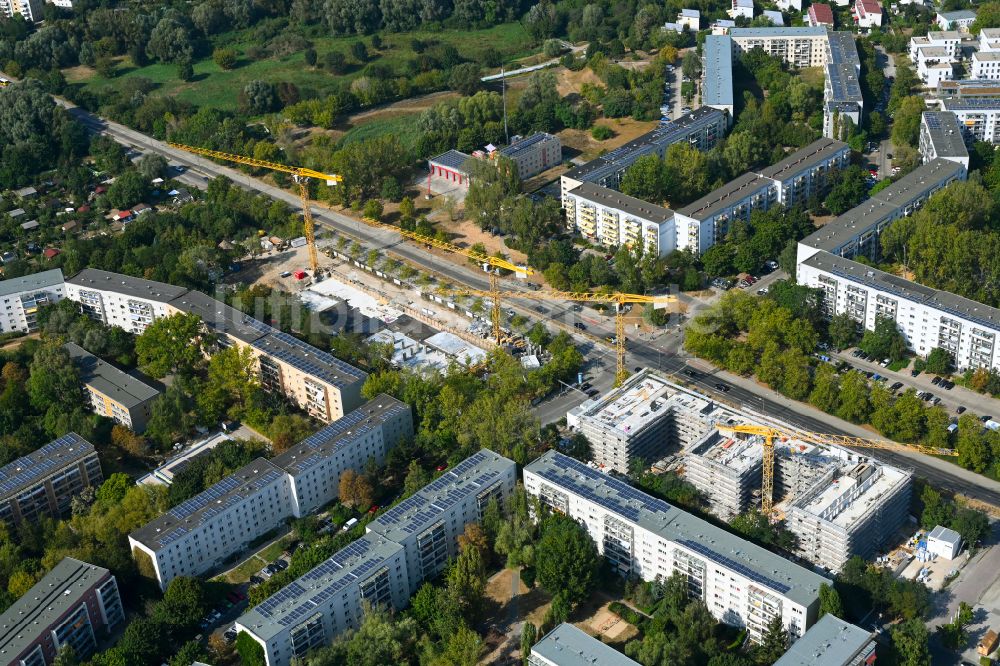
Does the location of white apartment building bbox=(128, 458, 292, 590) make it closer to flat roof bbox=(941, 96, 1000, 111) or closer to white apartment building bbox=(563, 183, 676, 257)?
white apartment building bbox=(563, 183, 676, 257)

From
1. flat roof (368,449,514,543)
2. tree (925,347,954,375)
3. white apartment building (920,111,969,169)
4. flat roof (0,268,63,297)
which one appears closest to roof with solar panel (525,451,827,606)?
flat roof (368,449,514,543)

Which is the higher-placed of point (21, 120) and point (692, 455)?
point (21, 120)

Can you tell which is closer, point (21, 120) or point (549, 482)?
point (549, 482)

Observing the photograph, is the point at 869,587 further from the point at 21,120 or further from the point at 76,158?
the point at 21,120

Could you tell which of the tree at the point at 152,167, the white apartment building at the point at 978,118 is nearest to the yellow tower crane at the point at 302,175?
the tree at the point at 152,167

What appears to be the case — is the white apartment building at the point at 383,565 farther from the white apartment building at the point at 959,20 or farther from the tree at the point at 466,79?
the white apartment building at the point at 959,20

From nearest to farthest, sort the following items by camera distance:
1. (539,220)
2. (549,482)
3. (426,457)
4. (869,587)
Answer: (869,587)
(549,482)
(426,457)
(539,220)

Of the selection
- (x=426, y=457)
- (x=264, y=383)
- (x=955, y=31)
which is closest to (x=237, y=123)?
(x=264, y=383)
